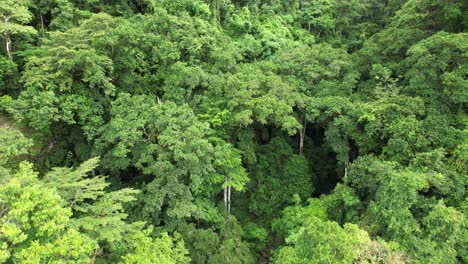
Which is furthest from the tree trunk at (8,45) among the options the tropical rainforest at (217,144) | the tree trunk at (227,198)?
the tree trunk at (227,198)

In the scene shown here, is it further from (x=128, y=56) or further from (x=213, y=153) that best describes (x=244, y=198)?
(x=128, y=56)

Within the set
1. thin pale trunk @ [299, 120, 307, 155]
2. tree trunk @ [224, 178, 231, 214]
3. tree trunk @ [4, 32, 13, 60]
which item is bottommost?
tree trunk @ [224, 178, 231, 214]

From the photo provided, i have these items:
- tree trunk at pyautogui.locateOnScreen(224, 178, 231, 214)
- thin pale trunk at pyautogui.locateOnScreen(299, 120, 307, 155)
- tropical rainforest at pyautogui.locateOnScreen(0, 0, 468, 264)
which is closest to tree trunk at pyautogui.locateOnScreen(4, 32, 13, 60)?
tropical rainforest at pyautogui.locateOnScreen(0, 0, 468, 264)

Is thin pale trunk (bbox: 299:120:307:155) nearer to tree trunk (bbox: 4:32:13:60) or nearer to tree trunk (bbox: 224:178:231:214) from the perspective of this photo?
tree trunk (bbox: 224:178:231:214)

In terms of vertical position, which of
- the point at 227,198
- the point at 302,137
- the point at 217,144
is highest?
the point at 217,144

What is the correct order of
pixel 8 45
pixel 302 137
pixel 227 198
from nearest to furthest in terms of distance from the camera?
pixel 8 45 < pixel 227 198 < pixel 302 137

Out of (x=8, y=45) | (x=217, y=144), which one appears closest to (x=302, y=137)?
(x=217, y=144)

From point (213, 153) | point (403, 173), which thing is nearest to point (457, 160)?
point (403, 173)

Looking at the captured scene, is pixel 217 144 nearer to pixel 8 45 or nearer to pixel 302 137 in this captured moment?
pixel 302 137

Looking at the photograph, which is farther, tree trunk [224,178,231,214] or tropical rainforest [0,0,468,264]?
tree trunk [224,178,231,214]
